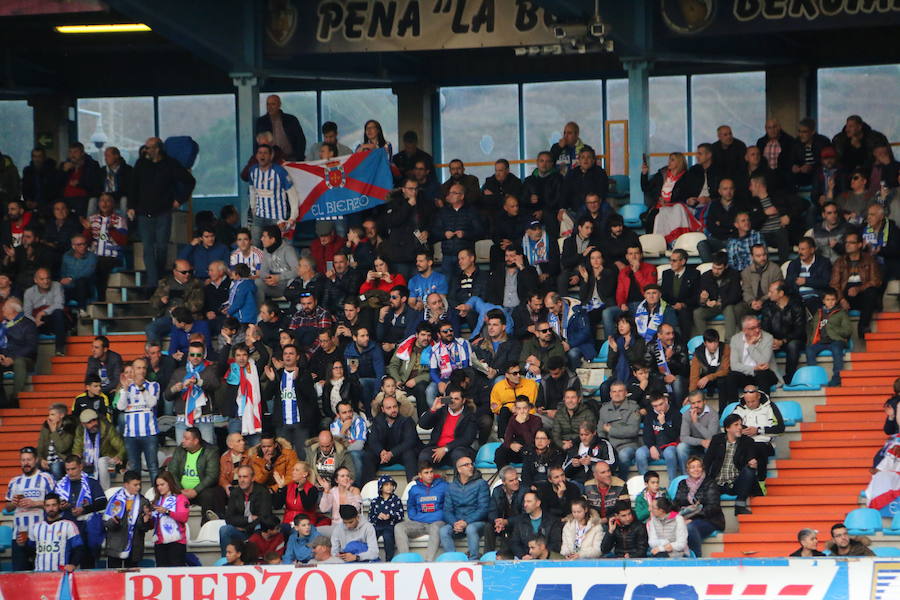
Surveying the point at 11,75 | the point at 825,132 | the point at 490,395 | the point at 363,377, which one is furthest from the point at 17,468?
the point at 825,132

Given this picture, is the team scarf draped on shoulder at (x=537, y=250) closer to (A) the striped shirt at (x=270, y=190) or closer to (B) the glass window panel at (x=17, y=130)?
(A) the striped shirt at (x=270, y=190)

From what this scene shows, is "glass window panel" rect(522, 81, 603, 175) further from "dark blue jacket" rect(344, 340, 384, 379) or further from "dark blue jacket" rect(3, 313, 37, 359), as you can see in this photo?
"dark blue jacket" rect(3, 313, 37, 359)

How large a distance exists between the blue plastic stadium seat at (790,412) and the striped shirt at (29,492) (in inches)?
306

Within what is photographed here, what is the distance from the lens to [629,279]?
19625 mm

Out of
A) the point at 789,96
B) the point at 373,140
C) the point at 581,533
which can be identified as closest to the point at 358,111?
the point at 373,140

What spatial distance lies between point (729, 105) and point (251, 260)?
7898 mm

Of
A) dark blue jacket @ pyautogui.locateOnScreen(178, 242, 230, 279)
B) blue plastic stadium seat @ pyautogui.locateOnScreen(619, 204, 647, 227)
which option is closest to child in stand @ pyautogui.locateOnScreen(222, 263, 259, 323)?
dark blue jacket @ pyautogui.locateOnScreen(178, 242, 230, 279)

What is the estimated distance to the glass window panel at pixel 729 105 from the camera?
974 inches

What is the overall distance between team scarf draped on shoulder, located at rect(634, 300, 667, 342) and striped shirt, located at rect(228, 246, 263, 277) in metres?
4.96

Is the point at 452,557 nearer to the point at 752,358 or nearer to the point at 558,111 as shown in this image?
the point at 752,358

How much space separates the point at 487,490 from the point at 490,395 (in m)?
1.69

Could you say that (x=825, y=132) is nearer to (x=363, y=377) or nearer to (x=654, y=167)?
(x=654, y=167)

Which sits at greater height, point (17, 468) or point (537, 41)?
point (537, 41)

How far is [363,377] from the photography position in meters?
19.3
